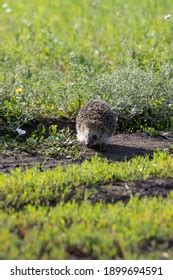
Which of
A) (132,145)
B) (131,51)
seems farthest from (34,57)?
(132,145)

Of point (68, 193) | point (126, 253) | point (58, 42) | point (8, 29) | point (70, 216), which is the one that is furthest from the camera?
point (8, 29)

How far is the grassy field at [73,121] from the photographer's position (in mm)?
6461

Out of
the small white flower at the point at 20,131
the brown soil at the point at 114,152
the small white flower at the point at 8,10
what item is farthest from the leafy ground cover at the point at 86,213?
the small white flower at the point at 8,10

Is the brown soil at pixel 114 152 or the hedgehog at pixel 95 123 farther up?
the hedgehog at pixel 95 123

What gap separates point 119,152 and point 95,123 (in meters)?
0.53

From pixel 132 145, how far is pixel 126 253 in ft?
12.3

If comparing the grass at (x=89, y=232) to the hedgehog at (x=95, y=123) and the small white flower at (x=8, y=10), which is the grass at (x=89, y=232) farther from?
the small white flower at (x=8, y=10)

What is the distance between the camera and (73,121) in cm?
1080

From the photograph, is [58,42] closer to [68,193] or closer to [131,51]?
[131,51]

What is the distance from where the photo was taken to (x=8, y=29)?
1567 centimetres

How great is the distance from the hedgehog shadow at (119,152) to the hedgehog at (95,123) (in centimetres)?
9

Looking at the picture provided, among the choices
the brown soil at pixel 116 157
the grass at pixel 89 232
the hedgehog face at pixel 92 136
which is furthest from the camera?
the hedgehog face at pixel 92 136

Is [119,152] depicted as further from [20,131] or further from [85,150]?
[20,131]

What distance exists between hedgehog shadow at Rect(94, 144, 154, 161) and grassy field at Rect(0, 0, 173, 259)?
107 millimetres
